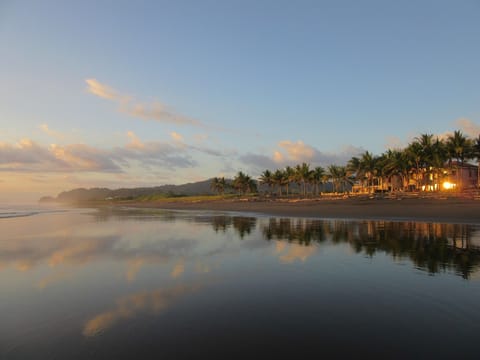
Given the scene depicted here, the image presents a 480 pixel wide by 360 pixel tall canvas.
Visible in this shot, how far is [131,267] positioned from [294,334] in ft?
31.3

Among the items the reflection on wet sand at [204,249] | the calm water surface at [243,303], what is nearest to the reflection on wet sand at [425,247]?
the reflection on wet sand at [204,249]

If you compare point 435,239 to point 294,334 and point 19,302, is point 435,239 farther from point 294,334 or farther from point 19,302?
point 19,302

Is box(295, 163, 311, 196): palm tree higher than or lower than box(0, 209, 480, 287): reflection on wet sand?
higher

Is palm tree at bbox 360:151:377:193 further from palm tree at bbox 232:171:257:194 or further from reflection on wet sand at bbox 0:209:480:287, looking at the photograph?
reflection on wet sand at bbox 0:209:480:287

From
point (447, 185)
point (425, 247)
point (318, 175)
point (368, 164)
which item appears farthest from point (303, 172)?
point (425, 247)

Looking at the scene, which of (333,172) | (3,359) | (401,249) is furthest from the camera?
(333,172)

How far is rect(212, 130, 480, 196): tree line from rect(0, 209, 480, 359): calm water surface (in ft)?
201

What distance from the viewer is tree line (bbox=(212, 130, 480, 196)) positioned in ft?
225

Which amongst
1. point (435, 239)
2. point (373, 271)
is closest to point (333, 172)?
point (435, 239)

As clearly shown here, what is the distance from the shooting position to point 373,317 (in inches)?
315

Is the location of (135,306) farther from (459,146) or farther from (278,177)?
(278,177)

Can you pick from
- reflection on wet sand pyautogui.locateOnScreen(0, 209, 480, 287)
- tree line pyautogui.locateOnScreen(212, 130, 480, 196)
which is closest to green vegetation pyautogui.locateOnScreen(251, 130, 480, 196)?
tree line pyautogui.locateOnScreen(212, 130, 480, 196)

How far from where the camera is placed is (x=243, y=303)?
367 inches

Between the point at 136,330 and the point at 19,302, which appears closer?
the point at 136,330
